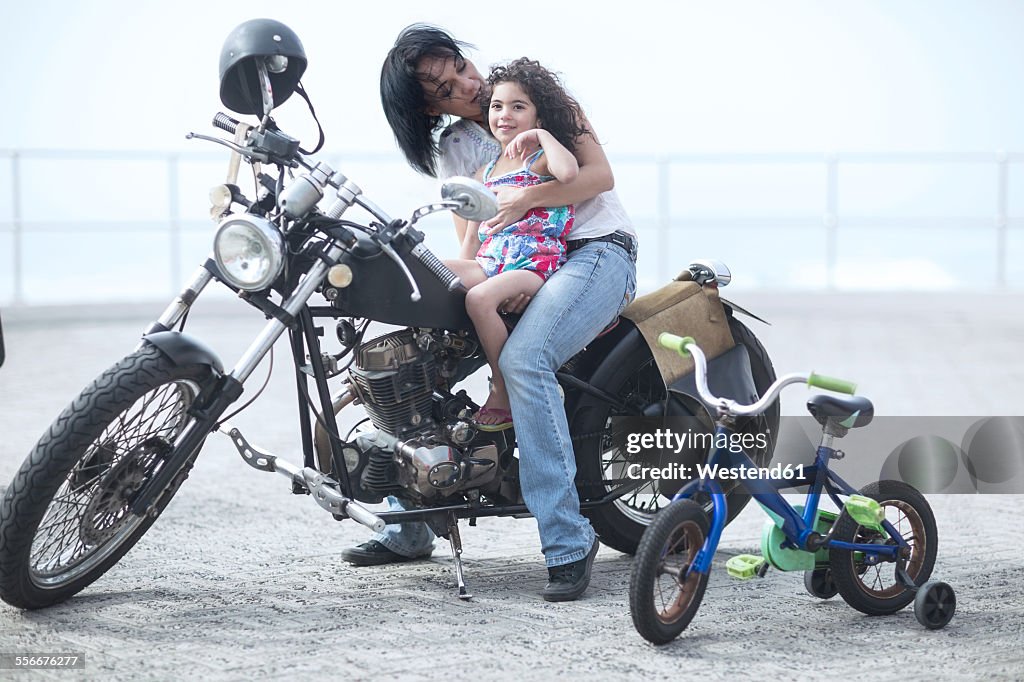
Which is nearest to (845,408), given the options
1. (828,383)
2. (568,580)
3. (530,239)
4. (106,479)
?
(828,383)

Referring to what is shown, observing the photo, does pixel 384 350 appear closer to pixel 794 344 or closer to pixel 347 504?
pixel 347 504

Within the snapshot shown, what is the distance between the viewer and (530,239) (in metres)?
4.25

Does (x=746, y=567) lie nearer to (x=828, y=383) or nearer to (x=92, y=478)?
(x=828, y=383)

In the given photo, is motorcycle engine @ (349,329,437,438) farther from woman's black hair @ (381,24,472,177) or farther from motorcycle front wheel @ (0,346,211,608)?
woman's black hair @ (381,24,472,177)

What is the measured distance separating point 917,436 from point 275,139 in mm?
4023

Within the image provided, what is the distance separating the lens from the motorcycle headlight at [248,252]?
12.0 feet

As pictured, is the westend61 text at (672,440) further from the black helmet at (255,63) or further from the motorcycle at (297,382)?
the black helmet at (255,63)

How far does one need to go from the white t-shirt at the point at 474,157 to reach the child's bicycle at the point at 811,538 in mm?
756

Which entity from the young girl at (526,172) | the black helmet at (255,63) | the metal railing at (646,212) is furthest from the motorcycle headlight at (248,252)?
the metal railing at (646,212)

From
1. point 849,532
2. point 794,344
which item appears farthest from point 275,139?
point 794,344

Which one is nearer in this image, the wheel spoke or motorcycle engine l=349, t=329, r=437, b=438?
the wheel spoke

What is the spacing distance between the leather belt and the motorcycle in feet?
1.36

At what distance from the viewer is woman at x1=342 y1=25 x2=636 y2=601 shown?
13.3 feet

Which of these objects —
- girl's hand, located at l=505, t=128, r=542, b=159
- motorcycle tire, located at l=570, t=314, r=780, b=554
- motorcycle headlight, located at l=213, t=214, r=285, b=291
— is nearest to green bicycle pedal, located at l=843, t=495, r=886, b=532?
motorcycle tire, located at l=570, t=314, r=780, b=554
